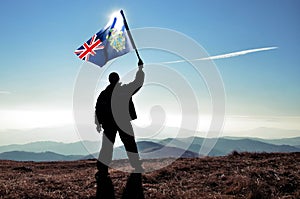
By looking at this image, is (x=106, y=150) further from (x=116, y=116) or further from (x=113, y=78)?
(x=113, y=78)

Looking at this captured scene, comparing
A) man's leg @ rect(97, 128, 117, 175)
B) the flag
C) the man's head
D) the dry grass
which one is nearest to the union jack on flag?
the flag

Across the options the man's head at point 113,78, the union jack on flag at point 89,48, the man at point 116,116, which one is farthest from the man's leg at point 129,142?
the union jack on flag at point 89,48

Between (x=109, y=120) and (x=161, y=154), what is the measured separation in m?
10.8

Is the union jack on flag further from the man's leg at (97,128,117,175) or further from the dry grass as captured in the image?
the dry grass

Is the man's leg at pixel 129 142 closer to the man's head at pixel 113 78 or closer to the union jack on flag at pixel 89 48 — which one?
the man's head at pixel 113 78

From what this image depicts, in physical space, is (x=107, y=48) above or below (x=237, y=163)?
above

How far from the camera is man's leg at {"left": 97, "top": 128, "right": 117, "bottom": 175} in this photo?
29.3ft

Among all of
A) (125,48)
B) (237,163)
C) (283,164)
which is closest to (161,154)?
(237,163)

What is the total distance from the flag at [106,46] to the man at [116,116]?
1620 mm

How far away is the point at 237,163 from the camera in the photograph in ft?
44.2

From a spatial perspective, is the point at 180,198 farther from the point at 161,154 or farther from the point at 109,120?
the point at 161,154

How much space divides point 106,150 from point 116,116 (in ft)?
3.56

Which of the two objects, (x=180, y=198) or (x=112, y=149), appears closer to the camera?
(x=180, y=198)

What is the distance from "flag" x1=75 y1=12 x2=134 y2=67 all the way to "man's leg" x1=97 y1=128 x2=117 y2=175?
9.17ft
